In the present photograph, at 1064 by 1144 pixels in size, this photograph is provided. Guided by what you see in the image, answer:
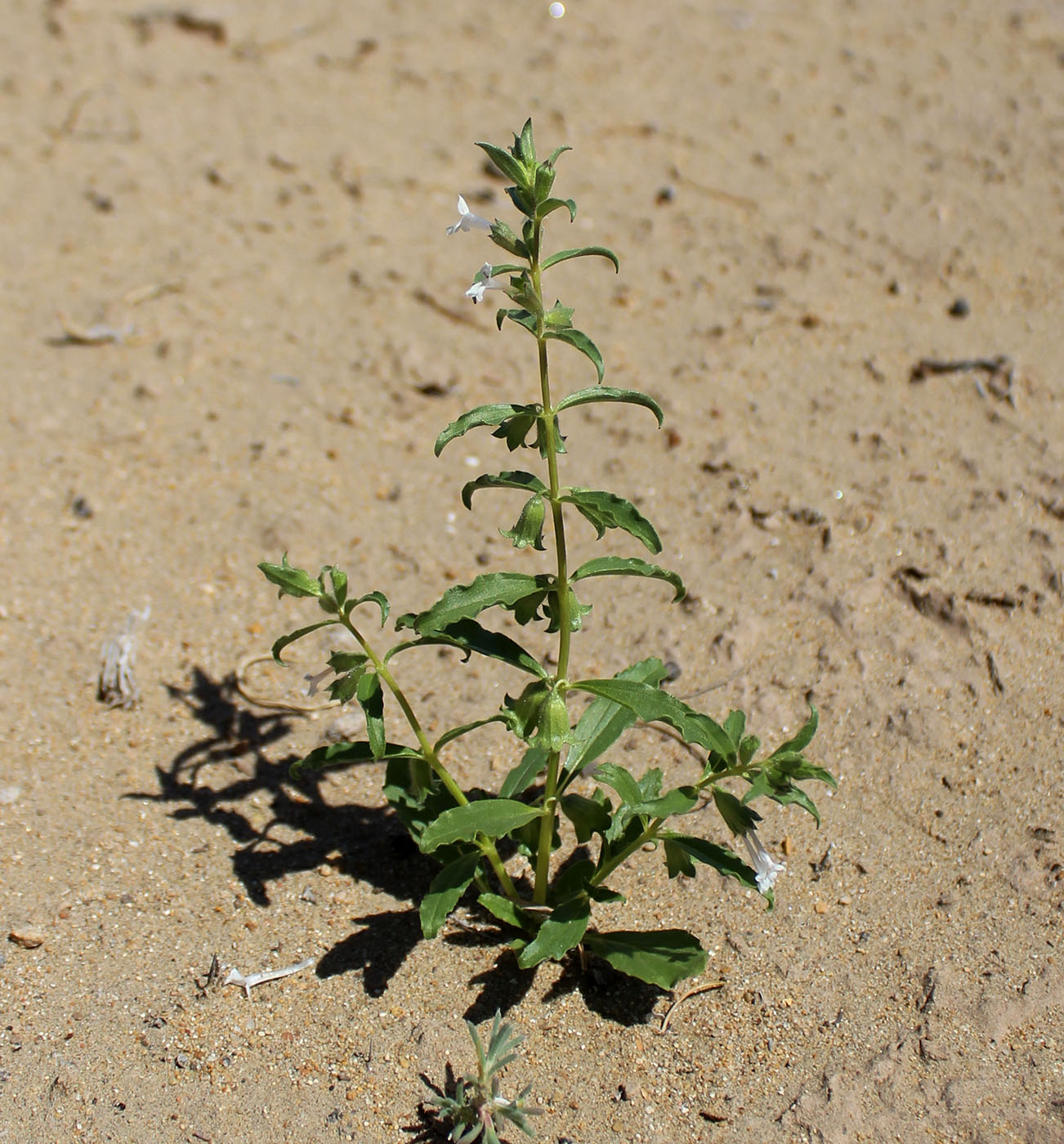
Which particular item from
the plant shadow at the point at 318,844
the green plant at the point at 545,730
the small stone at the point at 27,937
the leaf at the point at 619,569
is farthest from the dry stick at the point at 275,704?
the leaf at the point at 619,569

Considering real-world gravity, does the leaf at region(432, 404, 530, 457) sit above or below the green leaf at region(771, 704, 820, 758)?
above

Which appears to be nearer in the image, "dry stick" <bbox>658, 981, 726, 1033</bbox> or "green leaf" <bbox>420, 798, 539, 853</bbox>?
"green leaf" <bbox>420, 798, 539, 853</bbox>

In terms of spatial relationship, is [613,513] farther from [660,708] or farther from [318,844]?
[318,844]

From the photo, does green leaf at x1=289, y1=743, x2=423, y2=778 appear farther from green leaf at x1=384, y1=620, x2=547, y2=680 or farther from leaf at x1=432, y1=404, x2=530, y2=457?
leaf at x1=432, y1=404, x2=530, y2=457

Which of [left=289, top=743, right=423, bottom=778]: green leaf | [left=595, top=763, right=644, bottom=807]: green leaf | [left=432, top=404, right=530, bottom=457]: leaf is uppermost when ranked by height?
[left=432, top=404, right=530, bottom=457]: leaf

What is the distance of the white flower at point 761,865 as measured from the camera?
2.60m

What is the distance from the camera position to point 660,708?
2.62m

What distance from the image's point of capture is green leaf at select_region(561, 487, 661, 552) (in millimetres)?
2551

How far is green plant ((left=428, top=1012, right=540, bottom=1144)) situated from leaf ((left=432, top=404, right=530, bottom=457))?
4.43ft

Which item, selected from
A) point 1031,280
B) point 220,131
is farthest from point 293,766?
point 220,131

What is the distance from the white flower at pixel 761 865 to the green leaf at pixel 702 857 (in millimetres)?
126

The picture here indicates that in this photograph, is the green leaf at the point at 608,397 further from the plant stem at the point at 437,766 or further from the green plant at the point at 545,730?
the plant stem at the point at 437,766

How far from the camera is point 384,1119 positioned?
2809mm

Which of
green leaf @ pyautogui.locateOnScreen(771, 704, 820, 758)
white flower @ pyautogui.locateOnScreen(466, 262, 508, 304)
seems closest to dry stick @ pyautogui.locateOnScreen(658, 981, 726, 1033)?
green leaf @ pyautogui.locateOnScreen(771, 704, 820, 758)
